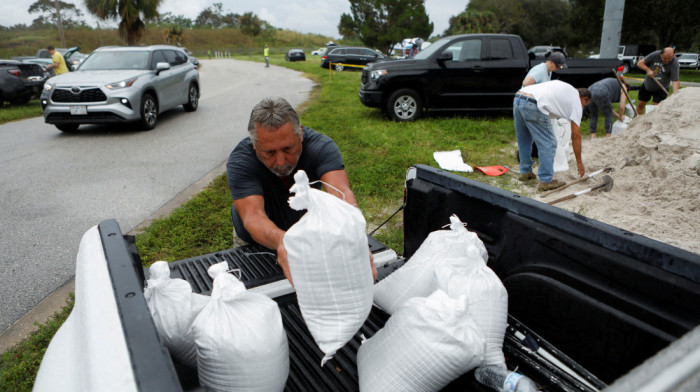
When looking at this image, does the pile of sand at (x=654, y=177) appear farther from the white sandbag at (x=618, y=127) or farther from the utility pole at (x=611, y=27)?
the utility pole at (x=611, y=27)

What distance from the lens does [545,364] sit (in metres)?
1.70

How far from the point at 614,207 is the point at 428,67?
545 centimetres

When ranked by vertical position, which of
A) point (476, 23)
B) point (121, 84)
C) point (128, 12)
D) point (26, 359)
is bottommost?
point (26, 359)

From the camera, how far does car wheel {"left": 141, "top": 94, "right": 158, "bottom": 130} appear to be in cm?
911

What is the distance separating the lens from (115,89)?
849 cm

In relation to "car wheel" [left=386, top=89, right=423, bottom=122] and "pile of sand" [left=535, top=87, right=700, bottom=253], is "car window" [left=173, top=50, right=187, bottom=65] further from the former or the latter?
"pile of sand" [left=535, top=87, right=700, bottom=253]

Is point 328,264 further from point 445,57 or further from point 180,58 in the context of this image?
point 180,58

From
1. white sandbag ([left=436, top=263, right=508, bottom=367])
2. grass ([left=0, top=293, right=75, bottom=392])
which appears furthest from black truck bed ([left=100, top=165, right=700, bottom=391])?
grass ([left=0, top=293, right=75, bottom=392])

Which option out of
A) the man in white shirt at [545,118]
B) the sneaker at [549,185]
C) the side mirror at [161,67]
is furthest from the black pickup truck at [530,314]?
the side mirror at [161,67]

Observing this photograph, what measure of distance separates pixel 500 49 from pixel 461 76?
3.55 ft

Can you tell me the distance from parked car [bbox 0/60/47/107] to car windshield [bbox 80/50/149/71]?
455 cm

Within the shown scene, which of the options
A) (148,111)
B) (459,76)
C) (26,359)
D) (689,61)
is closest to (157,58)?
(148,111)

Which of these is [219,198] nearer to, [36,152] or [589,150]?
[36,152]

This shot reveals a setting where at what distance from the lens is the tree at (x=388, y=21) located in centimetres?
6216
